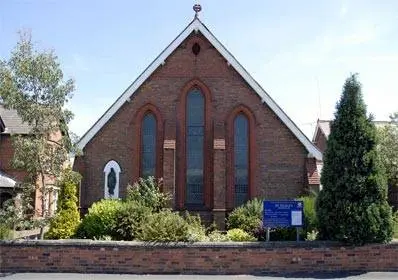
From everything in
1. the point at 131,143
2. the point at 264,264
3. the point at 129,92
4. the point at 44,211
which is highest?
the point at 129,92

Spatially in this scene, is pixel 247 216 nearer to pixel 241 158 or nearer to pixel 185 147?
pixel 241 158

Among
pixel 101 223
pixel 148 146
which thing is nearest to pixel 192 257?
pixel 101 223

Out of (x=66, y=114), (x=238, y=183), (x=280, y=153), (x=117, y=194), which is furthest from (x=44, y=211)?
(x=280, y=153)

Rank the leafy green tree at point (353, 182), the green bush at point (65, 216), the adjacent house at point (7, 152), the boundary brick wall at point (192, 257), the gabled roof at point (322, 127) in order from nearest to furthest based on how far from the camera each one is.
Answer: the boundary brick wall at point (192, 257)
the leafy green tree at point (353, 182)
the green bush at point (65, 216)
the adjacent house at point (7, 152)
the gabled roof at point (322, 127)

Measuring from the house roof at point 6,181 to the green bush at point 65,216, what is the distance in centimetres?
1185

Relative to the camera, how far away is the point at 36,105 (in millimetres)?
16734

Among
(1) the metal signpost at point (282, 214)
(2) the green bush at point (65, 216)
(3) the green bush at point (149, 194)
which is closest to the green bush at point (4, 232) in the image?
(2) the green bush at point (65, 216)

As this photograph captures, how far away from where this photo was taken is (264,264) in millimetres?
14727

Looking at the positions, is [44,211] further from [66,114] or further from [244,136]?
[244,136]

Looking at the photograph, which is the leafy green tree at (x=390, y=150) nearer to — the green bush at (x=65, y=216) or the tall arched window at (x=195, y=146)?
the tall arched window at (x=195, y=146)

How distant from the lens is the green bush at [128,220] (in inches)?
709

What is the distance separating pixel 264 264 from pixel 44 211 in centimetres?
853

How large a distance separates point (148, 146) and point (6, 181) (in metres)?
11.5

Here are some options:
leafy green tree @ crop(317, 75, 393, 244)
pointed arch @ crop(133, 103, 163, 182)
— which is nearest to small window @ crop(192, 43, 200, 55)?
pointed arch @ crop(133, 103, 163, 182)
